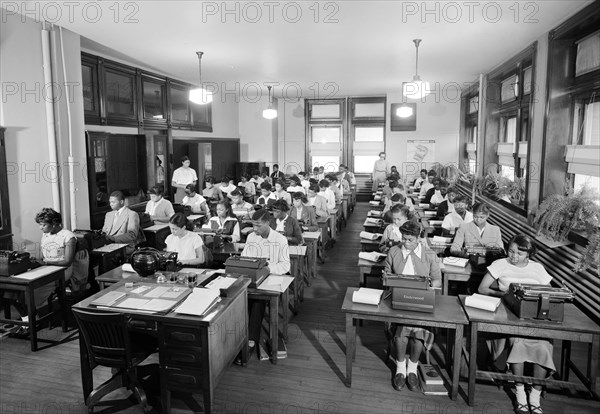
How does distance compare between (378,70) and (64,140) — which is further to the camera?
(378,70)

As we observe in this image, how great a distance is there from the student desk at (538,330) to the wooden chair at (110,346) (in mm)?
2502

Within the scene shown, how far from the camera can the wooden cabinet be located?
5.45 metres

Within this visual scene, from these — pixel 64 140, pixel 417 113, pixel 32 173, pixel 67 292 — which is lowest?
pixel 67 292

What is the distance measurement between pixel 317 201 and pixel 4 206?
488 cm

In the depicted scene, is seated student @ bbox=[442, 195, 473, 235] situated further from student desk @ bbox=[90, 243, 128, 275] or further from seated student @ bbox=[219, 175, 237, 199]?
seated student @ bbox=[219, 175, 237, 199]

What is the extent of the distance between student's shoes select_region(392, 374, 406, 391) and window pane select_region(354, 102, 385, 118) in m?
12.4

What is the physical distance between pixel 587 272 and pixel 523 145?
3.56m

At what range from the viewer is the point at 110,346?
326 cm

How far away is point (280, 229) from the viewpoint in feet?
20.0

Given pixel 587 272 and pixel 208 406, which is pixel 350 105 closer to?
pixel 587 272

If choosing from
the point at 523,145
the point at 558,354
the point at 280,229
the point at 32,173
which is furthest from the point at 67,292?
the point at 523,145

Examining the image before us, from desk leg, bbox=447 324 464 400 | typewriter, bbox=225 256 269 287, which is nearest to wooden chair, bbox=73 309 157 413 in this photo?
typewriter, bbox=225 256 269 287

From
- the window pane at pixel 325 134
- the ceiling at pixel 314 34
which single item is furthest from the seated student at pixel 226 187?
the window pane at pixel 325 134

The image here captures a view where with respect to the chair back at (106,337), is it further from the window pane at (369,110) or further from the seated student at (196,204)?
the window pane at (369,110)
